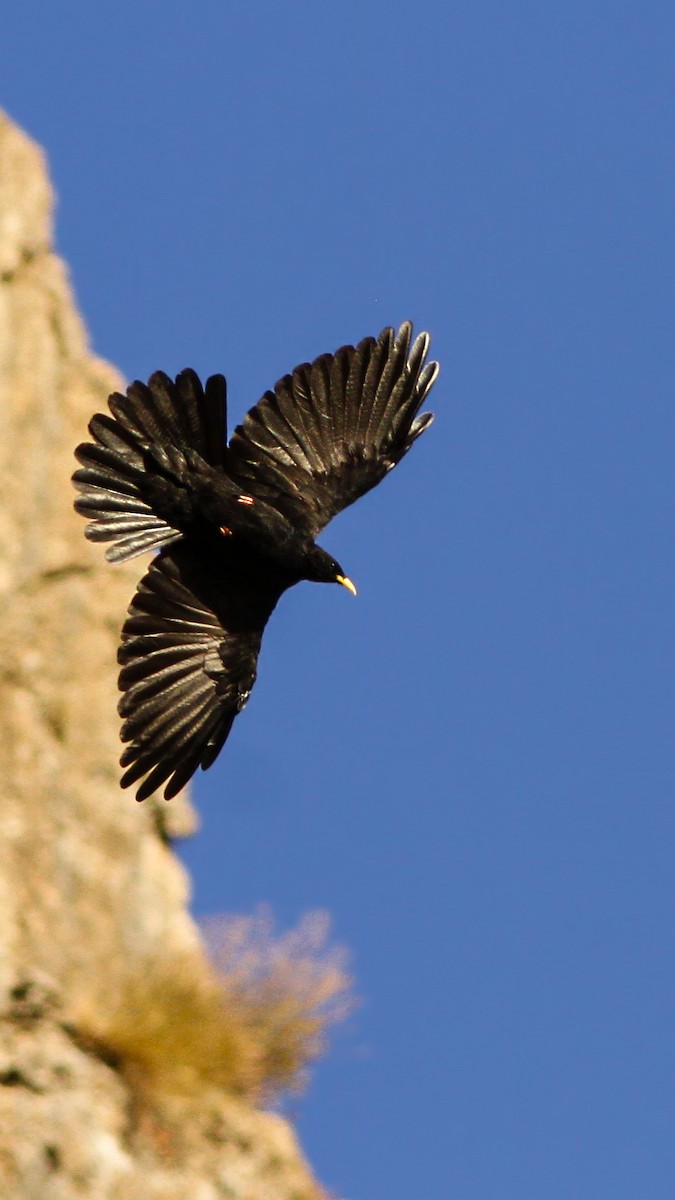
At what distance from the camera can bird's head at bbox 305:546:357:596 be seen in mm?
10742

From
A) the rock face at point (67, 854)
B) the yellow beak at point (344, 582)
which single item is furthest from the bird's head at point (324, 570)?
the rock face at point (67, 854)

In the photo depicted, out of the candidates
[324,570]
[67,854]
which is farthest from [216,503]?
[67,854]

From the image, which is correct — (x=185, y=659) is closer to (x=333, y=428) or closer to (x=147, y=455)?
(x=147, y=455)

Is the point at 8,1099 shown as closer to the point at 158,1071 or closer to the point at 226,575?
the point at 158,1071

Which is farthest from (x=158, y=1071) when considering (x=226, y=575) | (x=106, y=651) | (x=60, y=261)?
(x=60, y=261)

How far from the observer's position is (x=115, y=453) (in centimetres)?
1052

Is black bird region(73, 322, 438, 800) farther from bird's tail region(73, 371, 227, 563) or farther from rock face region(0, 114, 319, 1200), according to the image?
rock face region(0, 114, 319, 1200)

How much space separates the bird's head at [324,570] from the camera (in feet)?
35.2

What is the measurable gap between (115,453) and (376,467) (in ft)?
4.41

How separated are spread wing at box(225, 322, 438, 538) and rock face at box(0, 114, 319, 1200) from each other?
5582 millimetres

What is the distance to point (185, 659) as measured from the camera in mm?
10891

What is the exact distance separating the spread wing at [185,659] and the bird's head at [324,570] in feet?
0.82

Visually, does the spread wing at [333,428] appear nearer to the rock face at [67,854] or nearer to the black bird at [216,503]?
the black bird at [216,503]

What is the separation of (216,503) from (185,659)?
2.79 ft
